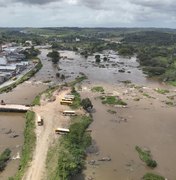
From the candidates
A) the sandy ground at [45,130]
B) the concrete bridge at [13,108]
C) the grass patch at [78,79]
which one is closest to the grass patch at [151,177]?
the sandy ground at [45,130]

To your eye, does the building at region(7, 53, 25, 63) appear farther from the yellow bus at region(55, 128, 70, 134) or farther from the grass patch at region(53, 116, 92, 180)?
the yellow bus at region(55, 128, 70, 134)

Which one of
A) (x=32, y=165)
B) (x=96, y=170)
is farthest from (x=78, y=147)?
(x=32, y=165)

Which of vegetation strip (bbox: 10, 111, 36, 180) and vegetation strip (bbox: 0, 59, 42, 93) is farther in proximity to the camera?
vegetation strip (bbox: 0, 59, 42, 93)

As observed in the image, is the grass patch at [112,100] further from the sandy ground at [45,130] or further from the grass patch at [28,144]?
the grass patch at [28,144]

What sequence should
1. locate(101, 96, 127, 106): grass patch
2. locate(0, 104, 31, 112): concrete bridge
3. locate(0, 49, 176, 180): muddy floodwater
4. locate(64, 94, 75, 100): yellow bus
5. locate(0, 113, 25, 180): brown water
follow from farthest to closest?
1. locate(101, 96, 127, 106): grass patch
2. locate(64, 94, 75, 100): yellow bus
3. locate(0, 104, 31, 112): concrete bridge
4. locate(0, 49, 176, 180): muddy floodwater
5. locate(0, 113, 25, 180): brown water

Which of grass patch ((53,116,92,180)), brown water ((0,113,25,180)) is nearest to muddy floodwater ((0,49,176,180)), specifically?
brown water ((0,113,25,180))

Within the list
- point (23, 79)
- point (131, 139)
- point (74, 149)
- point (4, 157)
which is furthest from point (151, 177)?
point (23, 79)

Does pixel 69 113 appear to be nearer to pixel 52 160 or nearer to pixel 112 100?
pixel 112 100
